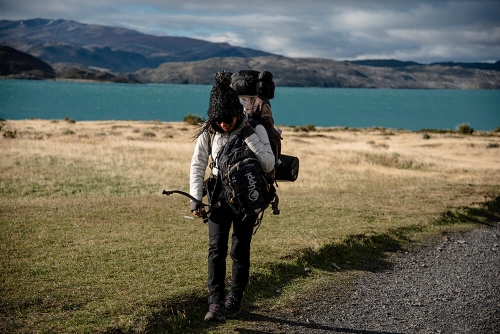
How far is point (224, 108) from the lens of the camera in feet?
16.4

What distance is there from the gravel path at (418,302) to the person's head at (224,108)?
7.14ft

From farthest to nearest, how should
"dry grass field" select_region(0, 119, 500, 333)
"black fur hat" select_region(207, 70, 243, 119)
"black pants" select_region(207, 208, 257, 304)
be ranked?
"dry grass field" select_region(0, 119, 500, 333), "black pants" select_region(207, 208, 257, 304), "black fur hat" select_region(207, 70, 243, 119)

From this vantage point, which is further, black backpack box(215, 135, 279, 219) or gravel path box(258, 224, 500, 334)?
gravel path box(258, 224, 500, 334)

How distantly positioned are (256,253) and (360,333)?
2924 mm

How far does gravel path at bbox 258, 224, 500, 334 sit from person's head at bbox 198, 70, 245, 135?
7.14 ft

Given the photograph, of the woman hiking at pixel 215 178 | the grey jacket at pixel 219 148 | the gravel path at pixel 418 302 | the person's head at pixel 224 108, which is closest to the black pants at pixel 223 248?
the woman hiking at pixel 215 178

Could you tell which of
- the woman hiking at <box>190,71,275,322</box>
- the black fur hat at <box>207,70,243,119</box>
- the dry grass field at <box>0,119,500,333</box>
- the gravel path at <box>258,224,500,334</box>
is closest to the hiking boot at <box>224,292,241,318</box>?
the woman hiking at <box>190,71,275,322</box>

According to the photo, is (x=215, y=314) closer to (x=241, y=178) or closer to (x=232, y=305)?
(x=232, y=305)

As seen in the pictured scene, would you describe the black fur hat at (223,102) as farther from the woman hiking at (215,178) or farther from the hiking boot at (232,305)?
the hiking boot at (232,305)

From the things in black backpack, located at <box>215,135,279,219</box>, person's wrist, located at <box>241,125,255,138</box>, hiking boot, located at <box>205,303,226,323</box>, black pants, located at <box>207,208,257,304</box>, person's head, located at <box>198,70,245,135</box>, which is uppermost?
person's head, located at <box>198,70,245,135</box>

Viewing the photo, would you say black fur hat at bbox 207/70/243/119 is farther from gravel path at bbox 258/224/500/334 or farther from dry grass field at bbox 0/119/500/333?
gravel path at bbox 258/224/500/334

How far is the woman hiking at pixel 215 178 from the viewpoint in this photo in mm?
5074

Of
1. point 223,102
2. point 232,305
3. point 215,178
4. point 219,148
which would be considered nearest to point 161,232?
point 232,305

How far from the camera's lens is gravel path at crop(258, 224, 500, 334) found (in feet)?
18.7
